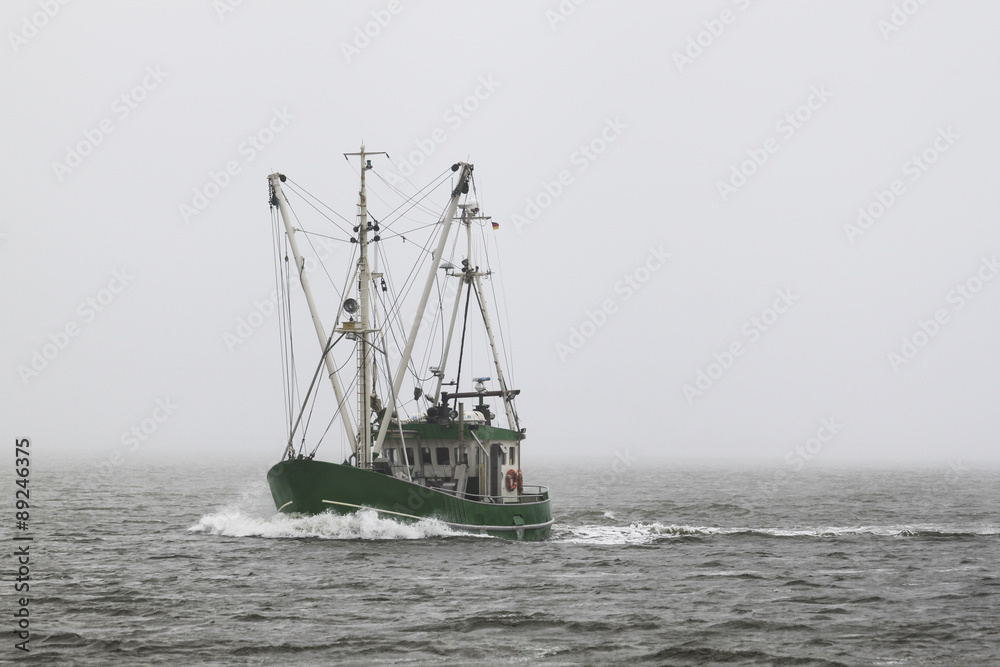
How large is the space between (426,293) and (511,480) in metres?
8.60

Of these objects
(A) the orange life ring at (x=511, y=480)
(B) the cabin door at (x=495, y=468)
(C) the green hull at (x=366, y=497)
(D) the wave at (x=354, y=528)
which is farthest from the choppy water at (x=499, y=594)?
(A) the orange life ring at (x=511, y=480)

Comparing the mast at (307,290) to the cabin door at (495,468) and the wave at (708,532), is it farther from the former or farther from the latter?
the wave at (708,532)

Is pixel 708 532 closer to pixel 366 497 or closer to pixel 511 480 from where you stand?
pixel 511 480

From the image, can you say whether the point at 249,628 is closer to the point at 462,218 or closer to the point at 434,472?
the point at 434,472

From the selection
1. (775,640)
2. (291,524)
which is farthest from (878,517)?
(775,640)

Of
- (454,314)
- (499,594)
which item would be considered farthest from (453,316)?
(499,594)

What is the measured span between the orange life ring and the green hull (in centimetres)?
243

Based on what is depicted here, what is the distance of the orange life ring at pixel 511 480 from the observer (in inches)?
1656

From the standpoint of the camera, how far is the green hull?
35.9 metres

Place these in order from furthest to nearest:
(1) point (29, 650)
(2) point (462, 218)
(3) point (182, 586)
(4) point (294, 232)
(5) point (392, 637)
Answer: (2) point (462, 218), (4) point (294, 232), (3) point (182, 586), (5) point (392, 637), (1) point (29, 650)

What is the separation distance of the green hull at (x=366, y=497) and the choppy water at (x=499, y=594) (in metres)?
0.52

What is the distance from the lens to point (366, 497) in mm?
36531

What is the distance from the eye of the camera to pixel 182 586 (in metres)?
28.0

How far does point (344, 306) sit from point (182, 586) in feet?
41.5
